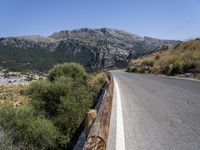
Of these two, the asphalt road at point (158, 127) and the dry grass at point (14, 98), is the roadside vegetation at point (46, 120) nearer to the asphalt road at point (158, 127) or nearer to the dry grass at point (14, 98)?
the asphalt road at point (158, 127)

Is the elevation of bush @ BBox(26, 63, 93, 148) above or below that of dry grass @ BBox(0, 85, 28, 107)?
above

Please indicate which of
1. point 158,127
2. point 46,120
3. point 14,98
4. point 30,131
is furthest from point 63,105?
point 14,98

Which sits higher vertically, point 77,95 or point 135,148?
point 135,148

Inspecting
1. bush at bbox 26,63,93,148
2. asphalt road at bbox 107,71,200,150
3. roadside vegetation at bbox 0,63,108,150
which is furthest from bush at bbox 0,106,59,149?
asphalt road at bbox 107,71,200,150

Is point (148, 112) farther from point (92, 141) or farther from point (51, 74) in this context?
point (51, 74)

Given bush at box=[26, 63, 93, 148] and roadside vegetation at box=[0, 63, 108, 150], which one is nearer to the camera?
roadside vegetation at box=[0, 63, 108, 150]

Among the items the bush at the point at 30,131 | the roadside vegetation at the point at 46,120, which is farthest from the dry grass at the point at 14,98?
the bush at the point at 30,131

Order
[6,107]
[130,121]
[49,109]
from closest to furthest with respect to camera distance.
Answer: [130,121]
[6,107]
[49,109]

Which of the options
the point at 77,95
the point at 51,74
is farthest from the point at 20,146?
the point at 51,74

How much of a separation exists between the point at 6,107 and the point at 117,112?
10930mm

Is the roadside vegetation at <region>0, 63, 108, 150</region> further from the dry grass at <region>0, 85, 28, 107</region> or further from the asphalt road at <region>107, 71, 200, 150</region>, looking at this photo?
the dry grass at <region>0, 85, 28, 107</region>

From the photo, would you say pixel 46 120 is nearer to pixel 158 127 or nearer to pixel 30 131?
pixel 30 131

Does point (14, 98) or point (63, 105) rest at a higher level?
point (63, 105)

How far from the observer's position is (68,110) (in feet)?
67.9
